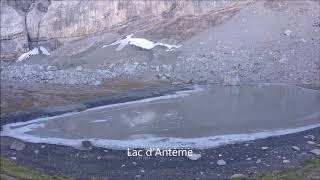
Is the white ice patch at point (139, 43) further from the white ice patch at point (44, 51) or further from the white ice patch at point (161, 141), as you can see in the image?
the white ice patch at point (161, 141)

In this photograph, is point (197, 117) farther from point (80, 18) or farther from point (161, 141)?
point (80, 18)

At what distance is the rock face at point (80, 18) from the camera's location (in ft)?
198

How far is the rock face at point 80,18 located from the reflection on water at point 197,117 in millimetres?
21063

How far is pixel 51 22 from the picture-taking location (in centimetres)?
6181

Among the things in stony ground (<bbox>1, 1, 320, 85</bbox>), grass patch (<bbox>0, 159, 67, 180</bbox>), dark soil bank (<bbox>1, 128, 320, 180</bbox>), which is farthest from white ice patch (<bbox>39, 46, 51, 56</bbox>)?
grass patch (<bbox>0, 159, 67, 180</bbox>)

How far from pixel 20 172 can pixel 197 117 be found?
1513 centimetres

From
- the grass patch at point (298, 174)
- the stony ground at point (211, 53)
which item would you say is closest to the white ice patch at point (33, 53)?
the stony ground at point (211, 53)

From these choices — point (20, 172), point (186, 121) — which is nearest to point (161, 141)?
point (186, 121)

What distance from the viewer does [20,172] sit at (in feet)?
67.2

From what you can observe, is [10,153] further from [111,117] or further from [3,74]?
[3,74]

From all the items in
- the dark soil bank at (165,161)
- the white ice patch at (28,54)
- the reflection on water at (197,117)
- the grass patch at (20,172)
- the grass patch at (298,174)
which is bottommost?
the reflection on water at (197,117)

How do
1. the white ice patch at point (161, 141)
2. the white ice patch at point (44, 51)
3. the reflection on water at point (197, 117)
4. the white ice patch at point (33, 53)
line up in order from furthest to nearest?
1. the white ice patch at point (44, 51)
2. the white ice patch at point (33, 53)
3. the reflection on water at point (197, 117)
4. the white ice patch at point (161, 141)

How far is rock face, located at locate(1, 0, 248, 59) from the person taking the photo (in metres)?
60.3

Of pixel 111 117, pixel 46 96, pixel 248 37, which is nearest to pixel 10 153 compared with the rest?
pixel 111 117
